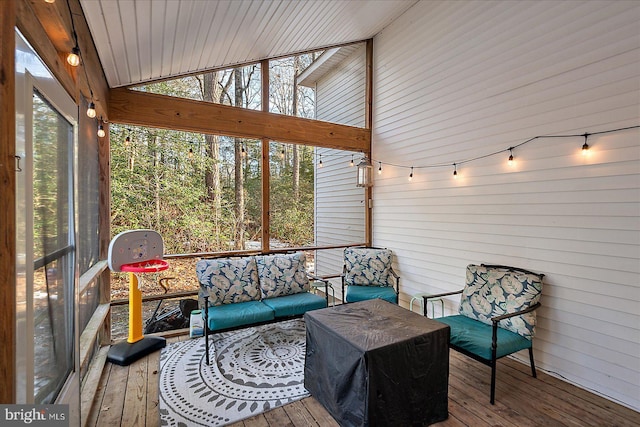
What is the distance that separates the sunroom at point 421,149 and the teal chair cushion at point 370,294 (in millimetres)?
489

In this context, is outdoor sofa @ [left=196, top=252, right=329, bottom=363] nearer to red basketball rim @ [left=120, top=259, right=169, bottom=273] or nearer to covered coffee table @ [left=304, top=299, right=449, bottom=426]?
red basketball rim @ [left=120, top=259, right=169, bottom=273]

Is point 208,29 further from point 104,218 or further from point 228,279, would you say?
point 228,279

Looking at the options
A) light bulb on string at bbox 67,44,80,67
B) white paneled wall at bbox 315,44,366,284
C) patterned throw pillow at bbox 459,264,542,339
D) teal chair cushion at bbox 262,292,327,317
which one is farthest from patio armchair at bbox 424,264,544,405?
light bulb on string at bbox 67,44,80,67

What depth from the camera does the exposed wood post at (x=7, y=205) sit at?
1030 mm

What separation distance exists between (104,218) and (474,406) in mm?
4019

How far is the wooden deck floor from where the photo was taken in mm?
2219

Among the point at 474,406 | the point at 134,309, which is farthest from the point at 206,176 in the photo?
the point at 474,406

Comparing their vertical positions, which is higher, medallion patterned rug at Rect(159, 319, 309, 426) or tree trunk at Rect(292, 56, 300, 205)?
tree trunk at Rect(292, 56, 300, 205)

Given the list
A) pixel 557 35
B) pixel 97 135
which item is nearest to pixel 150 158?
pixel 97 135

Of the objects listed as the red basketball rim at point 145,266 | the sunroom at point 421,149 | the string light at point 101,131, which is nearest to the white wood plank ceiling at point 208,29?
the sunroom at point 421,149

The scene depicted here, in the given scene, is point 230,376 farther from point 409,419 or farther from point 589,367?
point 589,367

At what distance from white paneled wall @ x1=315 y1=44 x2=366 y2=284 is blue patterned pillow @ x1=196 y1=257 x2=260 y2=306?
86.6 inches

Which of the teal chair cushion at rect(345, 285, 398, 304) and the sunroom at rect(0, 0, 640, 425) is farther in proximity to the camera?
the teal chair cushion at rect(345, 285, 398, 304)

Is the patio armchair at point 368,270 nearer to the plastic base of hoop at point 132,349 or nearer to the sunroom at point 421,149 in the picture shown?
the sunroom at point 421,149
